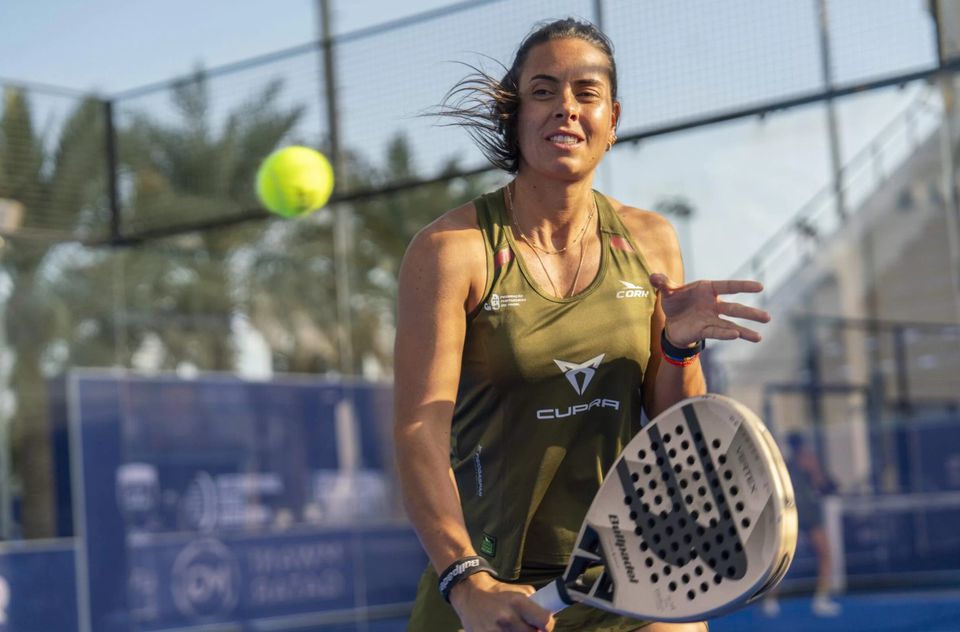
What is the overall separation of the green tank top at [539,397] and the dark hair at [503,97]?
173 millimetres

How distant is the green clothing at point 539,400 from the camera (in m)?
2.55

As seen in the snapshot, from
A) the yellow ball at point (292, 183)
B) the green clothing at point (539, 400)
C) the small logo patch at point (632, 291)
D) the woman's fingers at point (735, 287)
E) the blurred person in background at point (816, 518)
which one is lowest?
the blurred person in background at point (816, 518)

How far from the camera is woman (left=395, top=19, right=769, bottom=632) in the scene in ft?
8.14

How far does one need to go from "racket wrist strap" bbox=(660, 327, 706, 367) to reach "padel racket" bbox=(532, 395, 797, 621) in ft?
0.84

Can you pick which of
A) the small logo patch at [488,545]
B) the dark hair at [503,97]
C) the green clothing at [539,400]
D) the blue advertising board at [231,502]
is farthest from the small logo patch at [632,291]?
the blue advertising board at [231,502]

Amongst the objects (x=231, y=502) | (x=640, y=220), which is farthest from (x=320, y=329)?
(x=640, y=220)

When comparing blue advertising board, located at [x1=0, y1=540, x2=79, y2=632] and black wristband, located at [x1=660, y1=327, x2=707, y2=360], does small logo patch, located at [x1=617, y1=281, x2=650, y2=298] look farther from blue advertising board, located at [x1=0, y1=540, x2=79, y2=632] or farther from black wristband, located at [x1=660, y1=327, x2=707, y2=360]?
blue advertising board, located at [x1=0, y1=540, x2=79, y2=632]

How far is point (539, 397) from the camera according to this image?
256 cm

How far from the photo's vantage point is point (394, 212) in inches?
462

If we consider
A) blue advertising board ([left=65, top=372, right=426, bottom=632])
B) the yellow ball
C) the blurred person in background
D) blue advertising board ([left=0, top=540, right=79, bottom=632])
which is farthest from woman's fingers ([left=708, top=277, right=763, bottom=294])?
the blurred person in background

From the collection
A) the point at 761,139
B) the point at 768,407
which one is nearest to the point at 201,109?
the point at 761,139

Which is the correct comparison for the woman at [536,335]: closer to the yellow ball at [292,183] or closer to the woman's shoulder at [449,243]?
the woman's shoulder at [449,243]

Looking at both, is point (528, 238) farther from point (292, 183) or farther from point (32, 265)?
point (32, 265)

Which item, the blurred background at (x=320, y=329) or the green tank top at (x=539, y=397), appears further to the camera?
the blurred background at (x=320, y=329)
